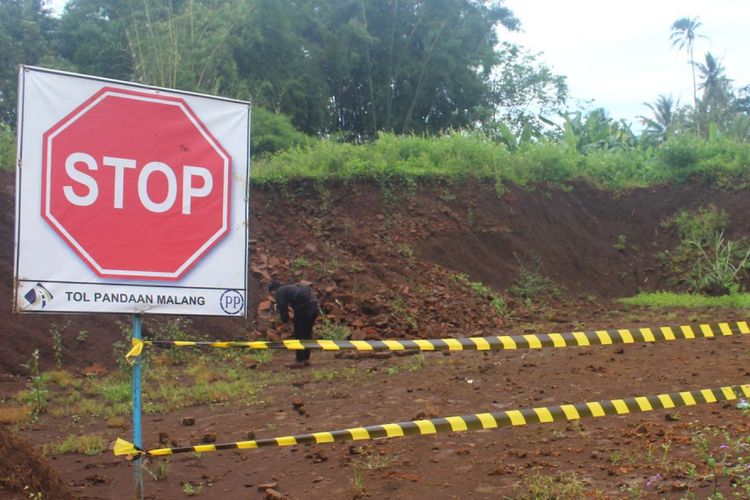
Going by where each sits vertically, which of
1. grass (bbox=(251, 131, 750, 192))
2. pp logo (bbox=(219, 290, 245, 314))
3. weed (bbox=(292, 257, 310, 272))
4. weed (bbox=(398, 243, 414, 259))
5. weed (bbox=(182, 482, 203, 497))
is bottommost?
weed (bbox=(182, 482, 203, 497))

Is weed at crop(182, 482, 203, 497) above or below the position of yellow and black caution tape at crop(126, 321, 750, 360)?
below

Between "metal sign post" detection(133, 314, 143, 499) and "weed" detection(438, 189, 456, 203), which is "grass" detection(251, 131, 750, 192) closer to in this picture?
"weed" detection(438, 189, 456, 203)

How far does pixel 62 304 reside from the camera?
4.10 metres

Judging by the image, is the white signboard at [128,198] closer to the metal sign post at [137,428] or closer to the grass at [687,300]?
the metal sign post at [137,428]

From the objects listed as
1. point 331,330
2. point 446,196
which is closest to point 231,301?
point 331,330

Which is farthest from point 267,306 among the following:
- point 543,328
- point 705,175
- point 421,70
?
point 421,70

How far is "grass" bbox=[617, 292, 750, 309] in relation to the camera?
14.1m

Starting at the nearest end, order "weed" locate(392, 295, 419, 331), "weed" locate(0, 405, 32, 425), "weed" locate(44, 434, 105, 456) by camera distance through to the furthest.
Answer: "weed" locate(44, 434, 105, 456) < "weed" locate(0, 405, 32, 425) < "weed" locate(392, 295, 419, 331)

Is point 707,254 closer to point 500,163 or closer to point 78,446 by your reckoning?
point 500,163

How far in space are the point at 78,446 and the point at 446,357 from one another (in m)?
4.79

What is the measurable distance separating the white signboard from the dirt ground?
1.16 meters

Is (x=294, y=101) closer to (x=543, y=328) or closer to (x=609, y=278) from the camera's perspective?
(x=609, y=278)

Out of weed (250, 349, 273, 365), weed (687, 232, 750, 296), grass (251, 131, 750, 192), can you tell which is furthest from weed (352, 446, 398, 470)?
weed (687, 232, 750, 296)

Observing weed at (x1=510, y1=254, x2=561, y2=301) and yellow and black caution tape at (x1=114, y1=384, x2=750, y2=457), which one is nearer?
yellow and black caution tape at (x1=114, y1=384, x2=750, y2=457)
